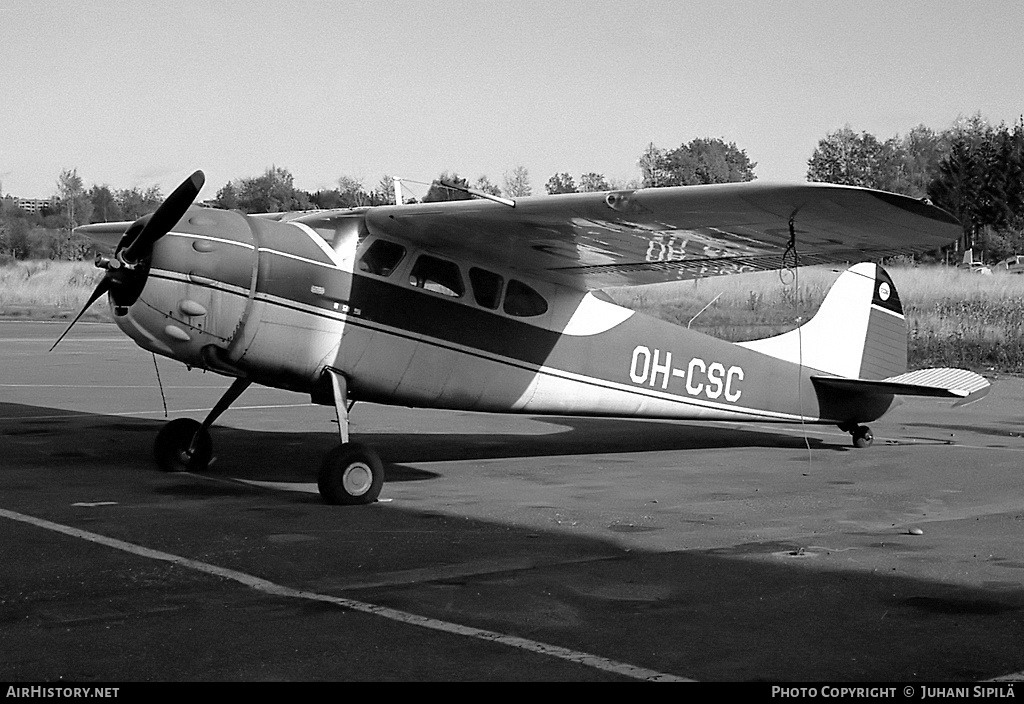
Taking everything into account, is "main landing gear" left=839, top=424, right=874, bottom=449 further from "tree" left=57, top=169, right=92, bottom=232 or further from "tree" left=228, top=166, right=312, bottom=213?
"tree" left=57, top=169, right=92, bottom=232

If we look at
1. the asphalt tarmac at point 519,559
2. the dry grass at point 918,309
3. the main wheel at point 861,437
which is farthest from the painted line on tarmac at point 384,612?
the dry grass at point 918,309

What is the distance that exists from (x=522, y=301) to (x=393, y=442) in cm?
293

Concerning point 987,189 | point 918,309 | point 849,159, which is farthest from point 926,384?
point 849,159

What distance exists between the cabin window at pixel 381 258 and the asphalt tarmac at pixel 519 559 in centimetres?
190

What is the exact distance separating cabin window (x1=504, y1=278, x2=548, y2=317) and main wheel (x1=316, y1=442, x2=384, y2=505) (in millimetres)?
2428

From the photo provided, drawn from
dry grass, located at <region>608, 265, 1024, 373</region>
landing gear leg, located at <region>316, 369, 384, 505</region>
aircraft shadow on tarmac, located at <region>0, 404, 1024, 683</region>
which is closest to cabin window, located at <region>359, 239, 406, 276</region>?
landing gear leg, located at <region>316, 369, 384, 505</region>

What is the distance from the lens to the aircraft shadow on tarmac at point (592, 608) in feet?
16.2

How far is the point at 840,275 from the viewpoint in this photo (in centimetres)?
1365

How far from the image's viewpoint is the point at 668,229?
31.7 feet

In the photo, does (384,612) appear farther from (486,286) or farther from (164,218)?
(486,286)

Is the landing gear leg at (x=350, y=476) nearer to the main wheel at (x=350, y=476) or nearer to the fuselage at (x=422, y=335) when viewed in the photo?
the main wheel at (x=350, y=476)
